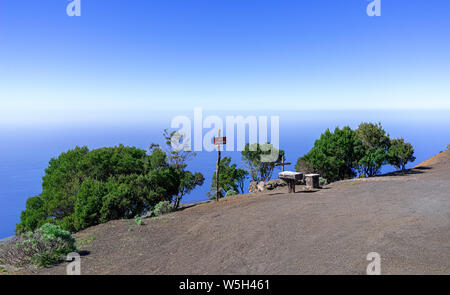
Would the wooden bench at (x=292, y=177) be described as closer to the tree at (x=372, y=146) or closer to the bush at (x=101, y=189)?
the bush at (x=101, y=189)

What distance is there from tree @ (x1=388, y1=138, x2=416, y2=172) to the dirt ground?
52.1 ft

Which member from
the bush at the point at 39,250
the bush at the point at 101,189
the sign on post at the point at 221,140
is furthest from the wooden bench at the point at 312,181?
the bush at the point at 39,250

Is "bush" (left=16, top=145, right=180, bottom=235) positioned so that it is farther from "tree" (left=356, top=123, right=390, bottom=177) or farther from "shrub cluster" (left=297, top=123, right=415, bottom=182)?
"tree" (left=356, top=123, right=390, bottom=177)

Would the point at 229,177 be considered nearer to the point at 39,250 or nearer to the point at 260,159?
the point at 260,159

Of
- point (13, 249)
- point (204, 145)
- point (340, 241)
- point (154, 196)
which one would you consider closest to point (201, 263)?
point (340, 241)

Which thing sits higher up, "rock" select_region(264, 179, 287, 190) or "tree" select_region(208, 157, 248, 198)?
"rock" select_region(264, 179, 287, 190)

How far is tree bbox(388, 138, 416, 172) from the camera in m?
26.7

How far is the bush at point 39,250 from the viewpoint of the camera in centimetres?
736

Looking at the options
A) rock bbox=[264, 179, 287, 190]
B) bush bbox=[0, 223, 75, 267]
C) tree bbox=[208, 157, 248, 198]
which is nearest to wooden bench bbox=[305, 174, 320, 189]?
rock bbox=[264, 179, 287, 190]

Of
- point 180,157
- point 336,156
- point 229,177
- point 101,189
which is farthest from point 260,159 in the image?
point 101,189

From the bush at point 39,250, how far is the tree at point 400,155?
2965 centimetres

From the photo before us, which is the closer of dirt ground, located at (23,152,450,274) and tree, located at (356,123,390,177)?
dirt ground, located at (23,152,450,274)

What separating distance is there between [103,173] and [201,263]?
61.5 feet
